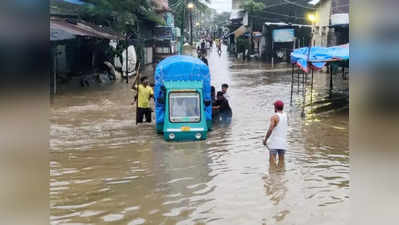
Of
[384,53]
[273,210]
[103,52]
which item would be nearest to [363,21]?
[384,53]

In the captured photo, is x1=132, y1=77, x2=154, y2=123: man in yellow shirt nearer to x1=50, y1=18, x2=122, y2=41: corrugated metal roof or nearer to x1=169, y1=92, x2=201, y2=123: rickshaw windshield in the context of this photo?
x1=169, y1=92, x2=201, y2=123: rickshaw windshield

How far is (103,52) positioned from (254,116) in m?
13.7

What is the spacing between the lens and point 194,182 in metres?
8.64

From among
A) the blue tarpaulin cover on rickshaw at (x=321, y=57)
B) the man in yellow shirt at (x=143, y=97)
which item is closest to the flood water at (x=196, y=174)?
the man in yellow shirt at (x=143, y=97)

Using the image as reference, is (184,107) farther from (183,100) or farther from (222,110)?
(222,110)

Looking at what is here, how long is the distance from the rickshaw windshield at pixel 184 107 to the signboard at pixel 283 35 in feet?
95.5

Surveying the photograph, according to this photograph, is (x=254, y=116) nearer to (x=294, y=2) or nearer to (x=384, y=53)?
(x=384, y=53)

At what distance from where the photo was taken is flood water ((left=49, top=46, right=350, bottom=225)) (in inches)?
273

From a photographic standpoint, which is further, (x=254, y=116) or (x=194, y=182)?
(x=254, y=116)

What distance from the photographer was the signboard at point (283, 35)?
3988 centimetres

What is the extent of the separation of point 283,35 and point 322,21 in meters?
6.35

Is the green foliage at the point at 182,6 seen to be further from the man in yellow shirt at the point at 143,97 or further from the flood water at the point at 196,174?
the man in yellow shirt at the point at 143,97

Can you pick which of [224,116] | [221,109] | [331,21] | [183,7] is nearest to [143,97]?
[221,109]

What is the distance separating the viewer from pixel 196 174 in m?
9.17
